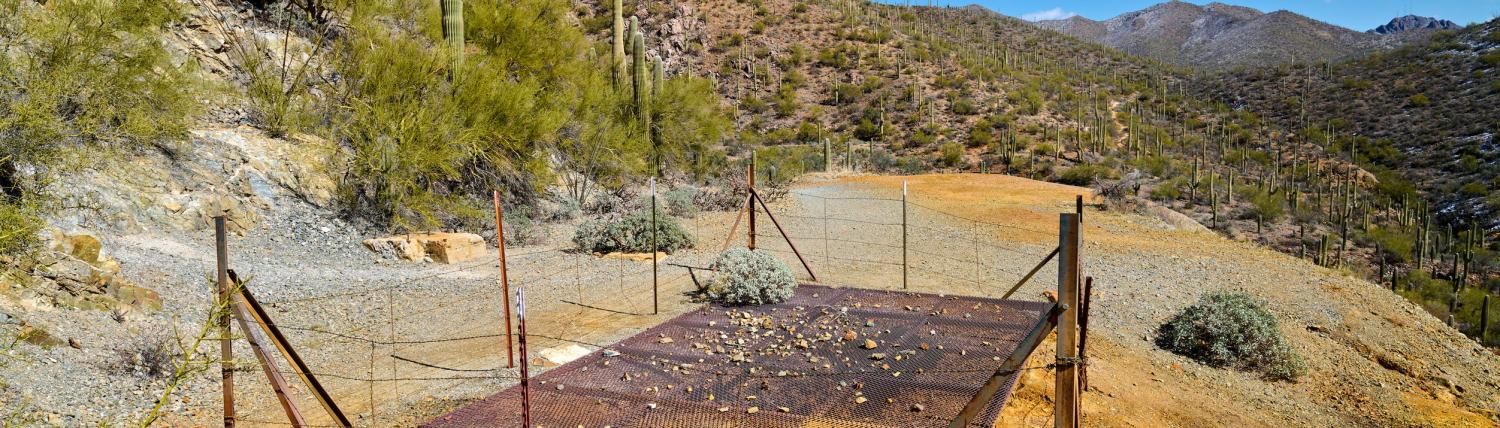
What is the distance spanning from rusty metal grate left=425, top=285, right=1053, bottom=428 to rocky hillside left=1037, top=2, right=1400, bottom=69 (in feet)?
169

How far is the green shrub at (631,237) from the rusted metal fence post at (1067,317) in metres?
10.1

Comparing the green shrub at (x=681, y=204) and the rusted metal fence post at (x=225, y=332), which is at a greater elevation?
the rusted metal fence post at (x=225, y=332)

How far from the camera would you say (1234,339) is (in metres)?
8.94

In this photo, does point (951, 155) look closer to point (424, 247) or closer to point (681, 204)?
point (681, 204)

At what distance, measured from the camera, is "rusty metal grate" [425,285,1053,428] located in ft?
20.7

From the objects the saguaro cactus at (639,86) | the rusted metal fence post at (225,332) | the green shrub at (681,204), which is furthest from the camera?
the saguaro cactus at (639,86)

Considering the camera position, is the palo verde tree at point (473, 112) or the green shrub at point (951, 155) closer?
the palo verde tree at point (473, 112)

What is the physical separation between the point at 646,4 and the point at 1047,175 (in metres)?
30.3

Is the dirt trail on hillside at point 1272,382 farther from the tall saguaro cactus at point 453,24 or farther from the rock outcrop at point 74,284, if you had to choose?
the tall saguaro cactus at point 453,24

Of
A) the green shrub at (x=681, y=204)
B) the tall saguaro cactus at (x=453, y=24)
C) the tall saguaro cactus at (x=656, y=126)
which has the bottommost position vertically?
the green shrub at (x=681, y=204)

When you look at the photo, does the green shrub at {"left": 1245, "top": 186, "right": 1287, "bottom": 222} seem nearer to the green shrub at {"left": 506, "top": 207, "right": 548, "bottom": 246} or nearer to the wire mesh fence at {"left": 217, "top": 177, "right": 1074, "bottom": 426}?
the wire mesh fence at {"left": 217, "top": 177, "right": 1074, "bottom": 426}

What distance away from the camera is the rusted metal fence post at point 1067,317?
4.32 metres

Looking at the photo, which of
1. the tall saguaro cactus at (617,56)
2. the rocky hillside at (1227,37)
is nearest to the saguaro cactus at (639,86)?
the tall saguaro cactus at (617,56)

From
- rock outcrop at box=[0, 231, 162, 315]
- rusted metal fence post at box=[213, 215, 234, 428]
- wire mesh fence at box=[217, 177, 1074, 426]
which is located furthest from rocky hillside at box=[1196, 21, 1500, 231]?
rock outcrop at box=[0, 231, 162, 315]
